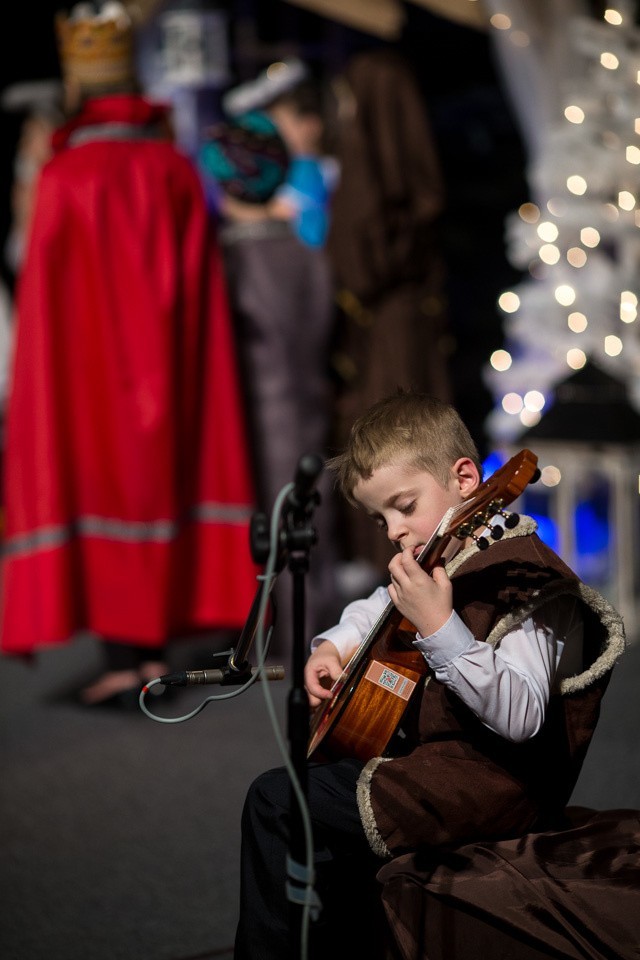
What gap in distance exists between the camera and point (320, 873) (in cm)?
139

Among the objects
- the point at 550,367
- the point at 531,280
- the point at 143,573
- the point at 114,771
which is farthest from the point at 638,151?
the point at 114,771

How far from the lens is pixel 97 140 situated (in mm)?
3076

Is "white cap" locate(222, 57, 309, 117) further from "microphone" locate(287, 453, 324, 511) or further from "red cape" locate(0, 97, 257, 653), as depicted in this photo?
"microphone" locate(287, 453, 324, 511)

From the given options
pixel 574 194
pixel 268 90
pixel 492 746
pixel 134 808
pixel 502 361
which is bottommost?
pixel 134 808

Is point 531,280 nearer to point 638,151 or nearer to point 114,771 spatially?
point 638,151

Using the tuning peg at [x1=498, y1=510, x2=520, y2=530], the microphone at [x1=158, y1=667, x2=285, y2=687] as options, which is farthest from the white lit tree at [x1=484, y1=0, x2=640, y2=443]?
the microphone at [x1=158, y1=667, x2=285, y2=687]

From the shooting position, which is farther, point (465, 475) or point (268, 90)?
point (268, 90)

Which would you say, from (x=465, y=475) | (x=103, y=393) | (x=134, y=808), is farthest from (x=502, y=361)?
(x=465, y=475)

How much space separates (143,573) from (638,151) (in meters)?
1.91

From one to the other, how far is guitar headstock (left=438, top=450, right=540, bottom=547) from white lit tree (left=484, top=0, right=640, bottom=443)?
2287 millimetres

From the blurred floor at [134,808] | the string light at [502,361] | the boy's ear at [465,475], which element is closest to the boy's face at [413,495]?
the boy's ear at [465,475]

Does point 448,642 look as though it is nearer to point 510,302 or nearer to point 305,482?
point 305,482

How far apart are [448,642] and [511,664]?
0.36 feet

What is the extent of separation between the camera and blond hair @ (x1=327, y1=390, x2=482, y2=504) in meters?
1.47
